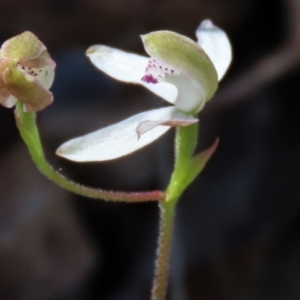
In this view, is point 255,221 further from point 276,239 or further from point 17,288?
point 17,288

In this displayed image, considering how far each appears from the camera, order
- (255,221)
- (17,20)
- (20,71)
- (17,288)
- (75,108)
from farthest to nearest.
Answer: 1. (17,20)
2. (75,108)
3. (255,221)
4. (17,288)
5. (20,71)

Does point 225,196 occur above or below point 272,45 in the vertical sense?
below

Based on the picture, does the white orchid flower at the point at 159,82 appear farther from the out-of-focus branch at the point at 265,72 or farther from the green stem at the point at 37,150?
the out-of-focus branch at the point at 265,72

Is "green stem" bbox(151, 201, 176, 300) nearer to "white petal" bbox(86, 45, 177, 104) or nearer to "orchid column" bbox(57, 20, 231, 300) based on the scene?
"orchid column" bbox(57, 20, 231, 300)

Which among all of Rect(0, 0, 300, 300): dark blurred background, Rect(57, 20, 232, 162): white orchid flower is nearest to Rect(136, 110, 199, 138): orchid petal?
Rect(57, 20, 232, 162): white orchid flower

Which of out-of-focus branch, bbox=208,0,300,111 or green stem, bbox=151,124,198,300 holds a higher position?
green stem, bbox=151,124,198,300

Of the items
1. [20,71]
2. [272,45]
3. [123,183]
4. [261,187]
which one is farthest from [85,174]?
[20,71]

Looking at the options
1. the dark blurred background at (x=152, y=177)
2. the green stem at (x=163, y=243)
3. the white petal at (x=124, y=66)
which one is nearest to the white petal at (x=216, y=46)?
the white petal at (x=124, y=66)
